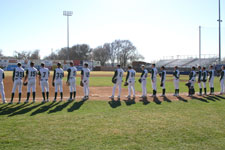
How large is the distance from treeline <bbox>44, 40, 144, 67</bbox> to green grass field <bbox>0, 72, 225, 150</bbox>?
72937 mm

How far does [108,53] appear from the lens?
273ft

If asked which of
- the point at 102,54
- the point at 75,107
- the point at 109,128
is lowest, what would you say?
the point at 109,128

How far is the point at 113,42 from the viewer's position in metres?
82.1

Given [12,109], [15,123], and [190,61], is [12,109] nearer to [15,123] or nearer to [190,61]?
[15,123]

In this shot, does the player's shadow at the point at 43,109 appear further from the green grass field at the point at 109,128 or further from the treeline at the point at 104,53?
the treeline at the point at 104,53

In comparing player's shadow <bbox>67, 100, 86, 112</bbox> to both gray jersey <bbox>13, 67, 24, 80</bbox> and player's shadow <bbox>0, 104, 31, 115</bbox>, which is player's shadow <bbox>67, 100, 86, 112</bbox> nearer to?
player's shadow <bbox>0, 104, 31, 115</bbox>

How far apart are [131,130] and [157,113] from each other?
2524 mm

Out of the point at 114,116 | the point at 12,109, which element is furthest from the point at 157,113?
the point at 12,109

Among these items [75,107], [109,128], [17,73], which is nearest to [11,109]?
[17,73]

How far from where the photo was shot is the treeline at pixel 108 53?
81.2 metres

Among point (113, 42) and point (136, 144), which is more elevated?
point (113, 42)

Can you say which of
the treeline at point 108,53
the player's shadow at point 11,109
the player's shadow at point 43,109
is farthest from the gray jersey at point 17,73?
the treeline at point 108,53

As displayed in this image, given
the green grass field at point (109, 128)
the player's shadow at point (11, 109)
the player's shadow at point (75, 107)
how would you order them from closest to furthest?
the green grass field at point (109, 128), the player's shadow at point (11, 109), the player's shadow at point (75, 107)

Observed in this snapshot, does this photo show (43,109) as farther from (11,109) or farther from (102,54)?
(102,54)
